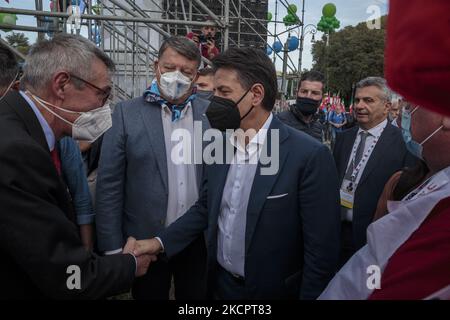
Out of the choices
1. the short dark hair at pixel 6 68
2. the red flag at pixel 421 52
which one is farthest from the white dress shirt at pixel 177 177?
the red flag at pixel 421 52

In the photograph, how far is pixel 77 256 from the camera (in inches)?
55.4

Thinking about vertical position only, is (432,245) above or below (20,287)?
above

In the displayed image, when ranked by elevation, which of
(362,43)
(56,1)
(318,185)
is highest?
(362,43)

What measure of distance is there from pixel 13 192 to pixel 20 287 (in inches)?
15.4

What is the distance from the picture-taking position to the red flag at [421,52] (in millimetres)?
508

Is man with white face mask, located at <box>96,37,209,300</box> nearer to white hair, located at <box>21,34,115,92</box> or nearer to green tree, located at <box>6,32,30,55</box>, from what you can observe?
white hair, located at <box>21,34,115,92</box>

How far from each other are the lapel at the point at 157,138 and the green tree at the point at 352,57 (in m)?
31.1

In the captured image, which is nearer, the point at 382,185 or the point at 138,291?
the point at 138,291

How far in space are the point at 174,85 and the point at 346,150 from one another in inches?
67.4

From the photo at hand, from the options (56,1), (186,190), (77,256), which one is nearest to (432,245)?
(77,256)

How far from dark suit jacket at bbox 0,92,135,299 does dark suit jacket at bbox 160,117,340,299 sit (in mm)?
769

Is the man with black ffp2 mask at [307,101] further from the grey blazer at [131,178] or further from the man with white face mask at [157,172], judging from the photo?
the grey blazer at [131,178]

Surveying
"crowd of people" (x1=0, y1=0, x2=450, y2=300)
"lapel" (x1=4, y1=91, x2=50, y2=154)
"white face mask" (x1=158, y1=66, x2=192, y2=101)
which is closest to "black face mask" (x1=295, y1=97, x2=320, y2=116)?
"crowd of people" (x1=0, y1=0, x2=450, y2=300)
